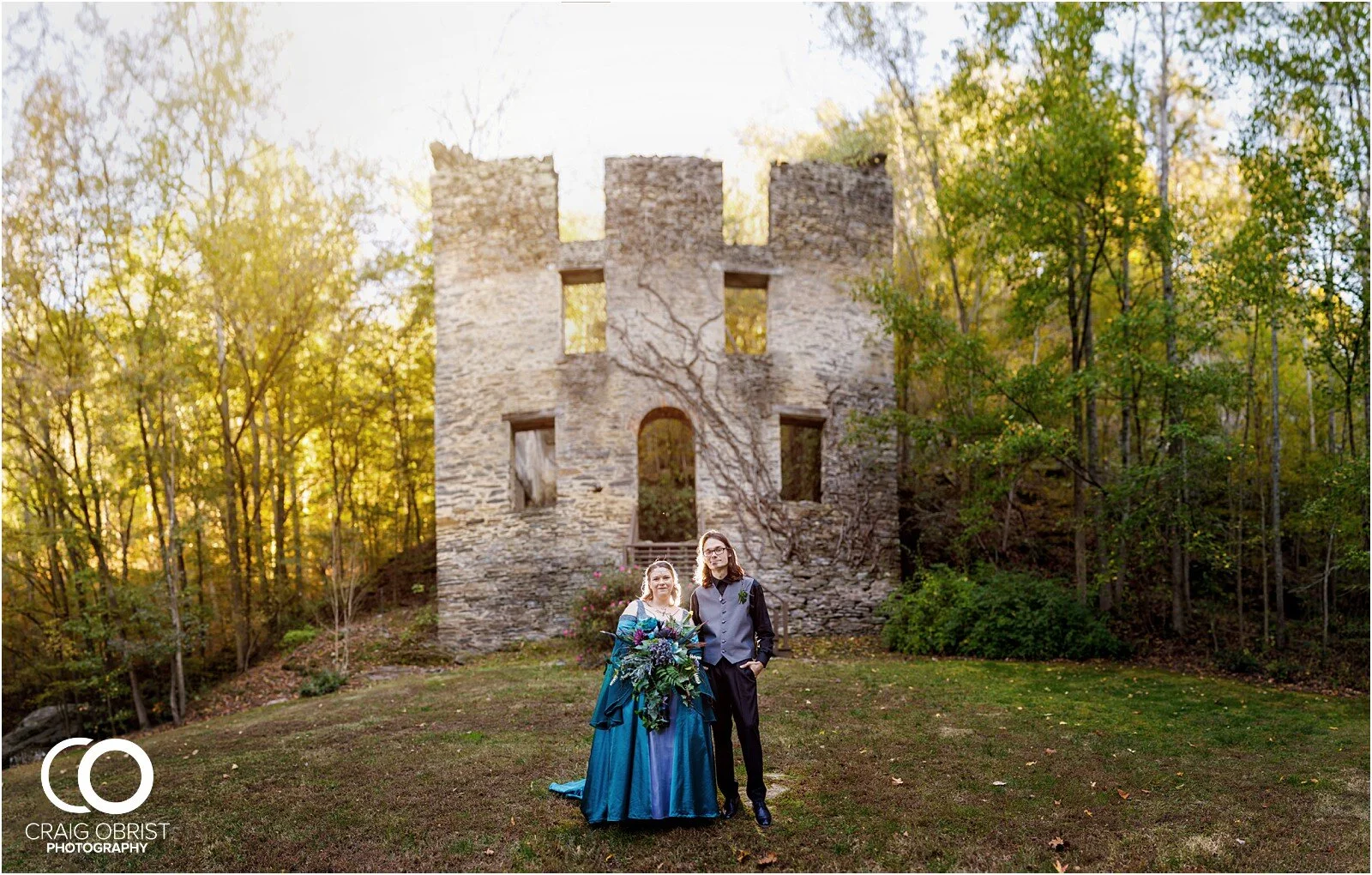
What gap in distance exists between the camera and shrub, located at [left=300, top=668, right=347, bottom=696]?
12.8 metres

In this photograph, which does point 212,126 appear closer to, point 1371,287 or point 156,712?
point 156,712

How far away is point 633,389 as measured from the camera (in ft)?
51.1

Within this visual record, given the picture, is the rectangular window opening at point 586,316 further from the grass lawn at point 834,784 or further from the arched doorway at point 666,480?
the grass lawn at point 834,784

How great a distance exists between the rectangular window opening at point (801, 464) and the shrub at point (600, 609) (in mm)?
5270

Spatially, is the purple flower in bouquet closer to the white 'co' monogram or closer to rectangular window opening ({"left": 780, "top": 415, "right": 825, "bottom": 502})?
the white 'co' monogram

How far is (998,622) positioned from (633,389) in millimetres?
6202

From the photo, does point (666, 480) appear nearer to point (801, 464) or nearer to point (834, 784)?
point (801, 464)

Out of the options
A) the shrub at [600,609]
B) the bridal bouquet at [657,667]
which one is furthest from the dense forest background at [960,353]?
the bridal bouquet at [657,667]

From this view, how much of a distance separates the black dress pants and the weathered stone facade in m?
9.42

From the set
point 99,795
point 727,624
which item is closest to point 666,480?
point 99,795

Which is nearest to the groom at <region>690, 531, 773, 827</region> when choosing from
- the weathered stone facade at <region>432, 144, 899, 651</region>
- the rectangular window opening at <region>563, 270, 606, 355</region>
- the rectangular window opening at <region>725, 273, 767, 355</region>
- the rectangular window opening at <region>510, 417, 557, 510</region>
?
the weathered stone facade at <region>432, 144, 899, 651</region>

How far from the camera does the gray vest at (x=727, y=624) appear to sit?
577cm

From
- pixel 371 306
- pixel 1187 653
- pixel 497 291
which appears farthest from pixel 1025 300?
pixel 371 306

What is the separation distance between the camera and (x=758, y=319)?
2258 cm
